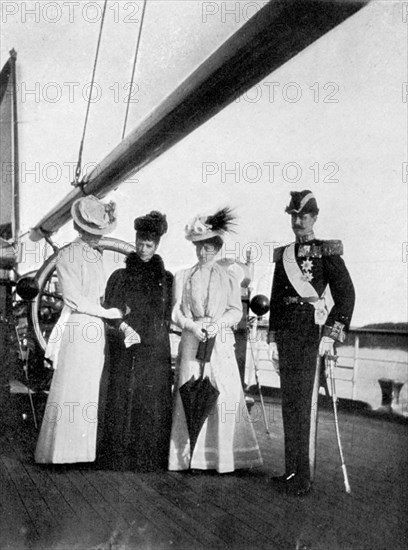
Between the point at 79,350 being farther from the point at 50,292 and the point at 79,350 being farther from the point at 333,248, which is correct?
the point at 50,292

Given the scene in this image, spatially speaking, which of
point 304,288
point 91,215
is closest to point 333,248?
point 304,288

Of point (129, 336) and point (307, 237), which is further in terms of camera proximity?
point (129, 336)

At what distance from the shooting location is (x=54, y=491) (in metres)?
2.38

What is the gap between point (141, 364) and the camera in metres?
2.93

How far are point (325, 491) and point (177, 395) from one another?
0.96 metres

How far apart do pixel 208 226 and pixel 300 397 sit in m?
1.11

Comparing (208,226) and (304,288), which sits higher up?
(208,226)

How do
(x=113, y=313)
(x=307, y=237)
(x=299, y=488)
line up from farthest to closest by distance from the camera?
(x=113, y=313)
(x=307, y=237)
(x=299, y=488)

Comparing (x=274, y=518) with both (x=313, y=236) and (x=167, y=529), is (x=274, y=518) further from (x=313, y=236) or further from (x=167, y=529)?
(x=313, y=236)

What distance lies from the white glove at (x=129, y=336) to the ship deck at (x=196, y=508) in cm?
71

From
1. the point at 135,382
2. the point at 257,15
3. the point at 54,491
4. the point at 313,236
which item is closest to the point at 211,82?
the point at 257,15

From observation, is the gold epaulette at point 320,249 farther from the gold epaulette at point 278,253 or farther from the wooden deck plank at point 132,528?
the wooden deck plank at point 132,528

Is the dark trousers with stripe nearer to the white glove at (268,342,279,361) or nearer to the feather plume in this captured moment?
the white glove at (268,342,279,361)

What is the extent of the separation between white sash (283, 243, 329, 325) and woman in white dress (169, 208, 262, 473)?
0.44m
